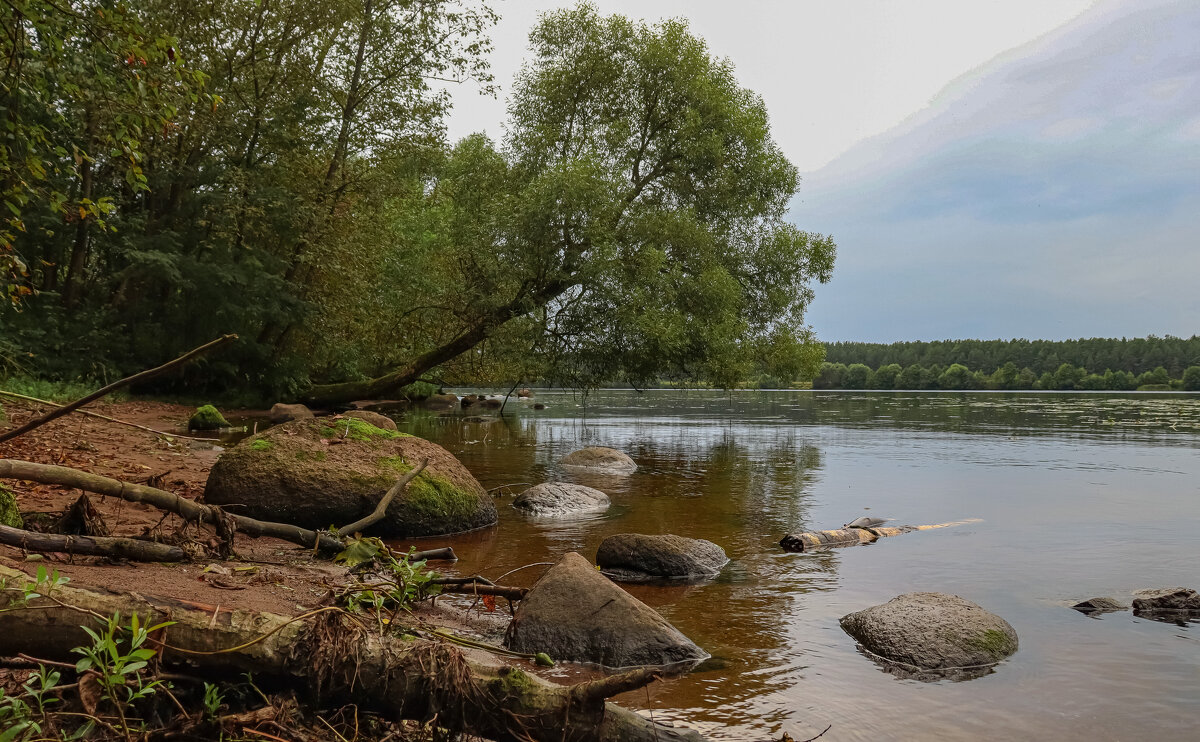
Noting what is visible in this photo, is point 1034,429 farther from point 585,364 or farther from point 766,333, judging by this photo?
point 585,364

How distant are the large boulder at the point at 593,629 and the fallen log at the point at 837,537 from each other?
4.42 meters

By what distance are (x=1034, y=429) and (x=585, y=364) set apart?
20733 millimetres

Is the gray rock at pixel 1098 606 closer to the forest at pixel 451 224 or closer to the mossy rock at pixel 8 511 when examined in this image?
the mossy rock at pixel 8 511

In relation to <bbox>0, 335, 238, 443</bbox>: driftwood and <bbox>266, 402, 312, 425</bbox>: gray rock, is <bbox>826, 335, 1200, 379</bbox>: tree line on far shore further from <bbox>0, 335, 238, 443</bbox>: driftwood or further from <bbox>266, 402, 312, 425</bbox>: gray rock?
<bbox>0, 335, 238, 443</bbox>: driftwood

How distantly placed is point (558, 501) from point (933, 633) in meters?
6.94

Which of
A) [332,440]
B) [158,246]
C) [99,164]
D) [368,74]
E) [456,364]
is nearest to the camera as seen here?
[332,440]

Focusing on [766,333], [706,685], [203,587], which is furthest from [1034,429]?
[203,587]

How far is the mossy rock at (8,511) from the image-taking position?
5344 mm

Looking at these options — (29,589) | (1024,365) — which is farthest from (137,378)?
(1024,365)

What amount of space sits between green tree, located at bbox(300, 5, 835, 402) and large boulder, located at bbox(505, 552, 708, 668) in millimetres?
16975

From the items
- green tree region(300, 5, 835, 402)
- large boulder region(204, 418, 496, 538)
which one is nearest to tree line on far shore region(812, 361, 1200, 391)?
Result: green tree region(300, 5, 835, 402)

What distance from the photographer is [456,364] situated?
3153cm

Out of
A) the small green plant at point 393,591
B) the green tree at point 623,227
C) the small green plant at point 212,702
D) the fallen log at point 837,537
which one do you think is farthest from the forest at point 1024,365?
the small green plant at point 212,702

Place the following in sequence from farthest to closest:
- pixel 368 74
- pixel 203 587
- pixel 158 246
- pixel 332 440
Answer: pixel 368 74 → pixel 158 246 → pixel 332 440 → pixel 203 587
